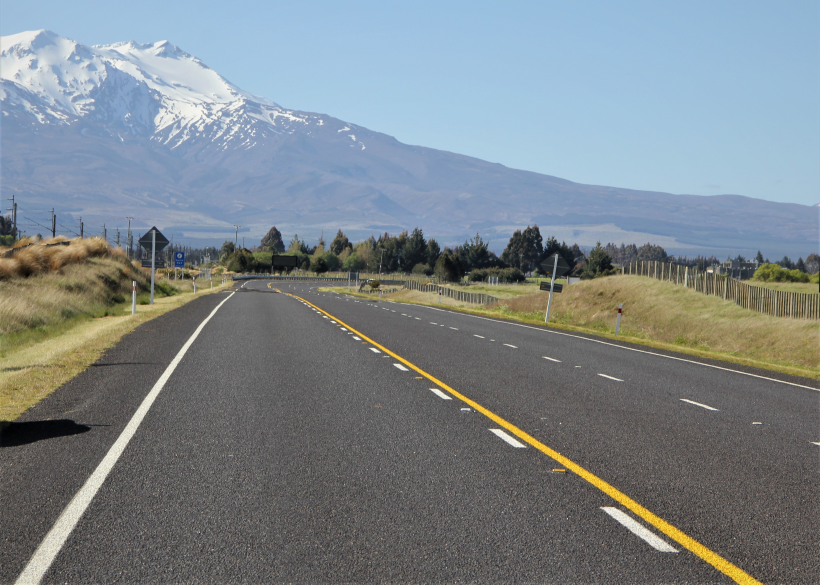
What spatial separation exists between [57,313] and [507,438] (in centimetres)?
2111

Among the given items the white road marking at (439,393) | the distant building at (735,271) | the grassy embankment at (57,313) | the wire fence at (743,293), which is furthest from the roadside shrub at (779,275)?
the white road marking at (439,393)

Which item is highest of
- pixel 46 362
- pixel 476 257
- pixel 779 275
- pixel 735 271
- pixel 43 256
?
pixel 476 257

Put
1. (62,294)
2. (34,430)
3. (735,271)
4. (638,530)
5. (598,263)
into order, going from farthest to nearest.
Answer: (598,263) → (735,271) → (62,294) → (34,430) → (638,530)

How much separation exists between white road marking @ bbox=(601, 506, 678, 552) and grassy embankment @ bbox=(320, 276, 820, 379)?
13086 millimetres

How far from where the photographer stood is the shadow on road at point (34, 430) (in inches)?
316

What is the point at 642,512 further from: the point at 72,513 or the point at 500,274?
the point at 500,274

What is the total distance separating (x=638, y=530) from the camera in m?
5.60

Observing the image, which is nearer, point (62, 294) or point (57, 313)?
point (57, 313)

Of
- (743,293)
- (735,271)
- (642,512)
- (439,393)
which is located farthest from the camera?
(735,271)

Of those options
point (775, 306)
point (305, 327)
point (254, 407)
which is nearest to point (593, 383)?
point (254, 407)

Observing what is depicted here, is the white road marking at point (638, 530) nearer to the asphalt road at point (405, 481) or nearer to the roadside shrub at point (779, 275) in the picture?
the asphalt road at point (405, 481)

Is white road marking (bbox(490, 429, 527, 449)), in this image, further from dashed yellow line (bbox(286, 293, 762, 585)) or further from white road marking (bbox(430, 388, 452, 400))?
white road marking (bbox(430, 388, 452, 400))

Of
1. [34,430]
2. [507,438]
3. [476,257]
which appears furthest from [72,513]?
[476,257]

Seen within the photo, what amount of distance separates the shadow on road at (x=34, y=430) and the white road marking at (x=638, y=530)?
5660 mm
